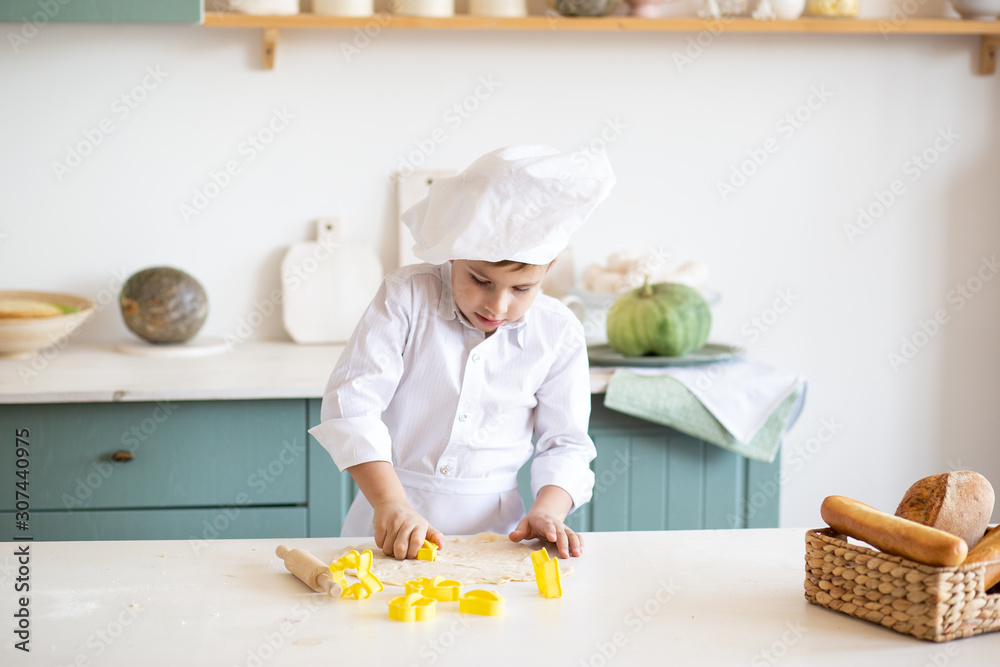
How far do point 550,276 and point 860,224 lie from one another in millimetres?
832

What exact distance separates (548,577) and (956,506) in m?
0.39

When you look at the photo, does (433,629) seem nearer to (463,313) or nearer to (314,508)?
(463,313)

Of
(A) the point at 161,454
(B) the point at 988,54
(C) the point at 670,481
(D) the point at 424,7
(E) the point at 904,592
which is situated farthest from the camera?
(B) the point at 988,54

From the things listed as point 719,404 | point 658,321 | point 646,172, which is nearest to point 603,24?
point 646,172

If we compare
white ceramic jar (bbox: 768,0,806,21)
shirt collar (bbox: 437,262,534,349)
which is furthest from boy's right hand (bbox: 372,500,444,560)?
white ceramic jar (bbox: 768,0,806,21)

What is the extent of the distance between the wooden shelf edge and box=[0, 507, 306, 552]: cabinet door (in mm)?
1069

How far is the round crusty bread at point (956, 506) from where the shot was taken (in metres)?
0.87

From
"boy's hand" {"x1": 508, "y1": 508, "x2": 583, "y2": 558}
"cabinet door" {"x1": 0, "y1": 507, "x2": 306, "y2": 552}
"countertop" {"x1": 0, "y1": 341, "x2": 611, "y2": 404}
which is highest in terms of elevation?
"countertop" {"x1": 0, "y1": 341, "x2": 611, "y2": 404}

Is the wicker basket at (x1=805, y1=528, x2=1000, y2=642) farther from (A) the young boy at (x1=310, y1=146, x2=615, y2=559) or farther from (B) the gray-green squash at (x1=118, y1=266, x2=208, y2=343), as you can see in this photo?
(B) the gray-green squash at (x1=118, y1=266, x2=208, y2=343)

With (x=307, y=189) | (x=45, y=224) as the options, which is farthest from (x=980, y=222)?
(x=45, y=224)

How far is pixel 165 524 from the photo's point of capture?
1804 millimetres

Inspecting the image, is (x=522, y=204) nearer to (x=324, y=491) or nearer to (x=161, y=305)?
(x=324, y=491)

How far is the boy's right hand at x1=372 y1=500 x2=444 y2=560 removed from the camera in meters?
1.02

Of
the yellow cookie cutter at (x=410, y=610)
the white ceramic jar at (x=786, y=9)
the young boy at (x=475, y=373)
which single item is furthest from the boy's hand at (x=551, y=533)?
the white ceramic jar at (x=786, y=9)
